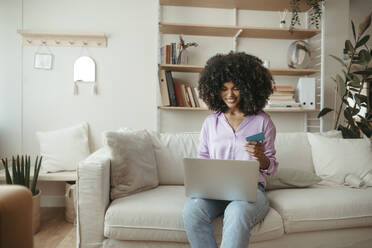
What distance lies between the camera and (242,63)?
1.59 m

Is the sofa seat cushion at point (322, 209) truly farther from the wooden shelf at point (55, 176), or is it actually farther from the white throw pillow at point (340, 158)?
the wooden shelf at point (55, 176)

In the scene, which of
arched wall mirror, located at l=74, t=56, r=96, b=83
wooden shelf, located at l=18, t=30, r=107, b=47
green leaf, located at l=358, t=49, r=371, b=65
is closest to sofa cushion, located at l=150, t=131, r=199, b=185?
arched wall mirror, located at l=74, t=56, r=96, b=83

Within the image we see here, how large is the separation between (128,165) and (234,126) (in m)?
0.65

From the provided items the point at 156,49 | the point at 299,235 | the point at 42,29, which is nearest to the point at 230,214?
the point at 299,235

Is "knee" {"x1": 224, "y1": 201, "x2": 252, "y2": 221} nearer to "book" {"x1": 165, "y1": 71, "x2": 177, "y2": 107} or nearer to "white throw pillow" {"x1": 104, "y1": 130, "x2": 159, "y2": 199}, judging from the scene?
"white throw pillow" {"x1": 104, "y1": 130, "x2": 159, "y2": 199}

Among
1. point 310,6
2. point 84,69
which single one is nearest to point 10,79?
point 84,69

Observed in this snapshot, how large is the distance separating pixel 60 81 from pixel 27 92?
328 mm

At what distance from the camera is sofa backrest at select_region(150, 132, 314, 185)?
189 cm

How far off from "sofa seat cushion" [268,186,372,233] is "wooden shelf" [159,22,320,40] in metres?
1.55

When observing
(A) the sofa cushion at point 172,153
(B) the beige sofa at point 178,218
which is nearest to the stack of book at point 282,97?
(A) the sofa cushion at point 172,153

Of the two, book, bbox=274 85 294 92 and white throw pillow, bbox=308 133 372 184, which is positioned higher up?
Answer: book, bbox=274 85 294 92

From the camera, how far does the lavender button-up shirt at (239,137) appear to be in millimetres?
1465

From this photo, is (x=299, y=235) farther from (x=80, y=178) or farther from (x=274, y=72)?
(x=274, y=72)

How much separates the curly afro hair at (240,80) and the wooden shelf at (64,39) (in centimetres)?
142
